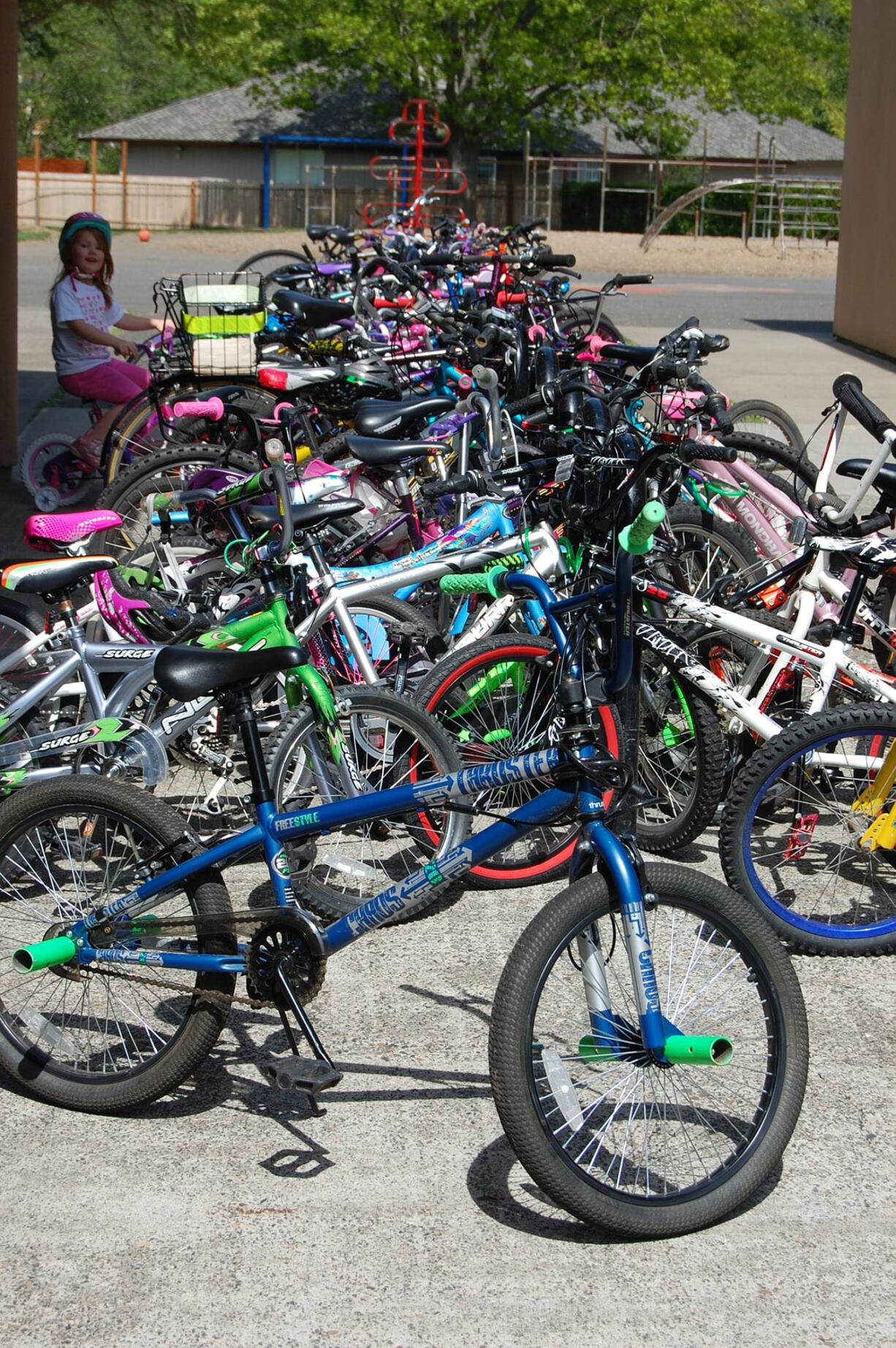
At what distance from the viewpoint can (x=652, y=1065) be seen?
3.24m

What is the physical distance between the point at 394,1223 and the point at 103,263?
7246 millimetres

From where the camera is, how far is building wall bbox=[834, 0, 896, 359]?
54.3 ft

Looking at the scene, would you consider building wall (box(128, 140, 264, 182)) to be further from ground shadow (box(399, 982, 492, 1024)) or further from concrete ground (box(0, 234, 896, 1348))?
concrete ground (box(0, 234, 896, 1348))

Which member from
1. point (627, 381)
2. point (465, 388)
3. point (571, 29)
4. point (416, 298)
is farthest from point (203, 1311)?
point (571, 29)

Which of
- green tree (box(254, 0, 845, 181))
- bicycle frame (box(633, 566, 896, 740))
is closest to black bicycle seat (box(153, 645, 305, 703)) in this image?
bicycle frame (box(633, 566, 896, 740))

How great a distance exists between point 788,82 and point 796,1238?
50.2 m

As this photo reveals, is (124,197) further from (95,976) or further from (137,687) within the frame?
(95,976)

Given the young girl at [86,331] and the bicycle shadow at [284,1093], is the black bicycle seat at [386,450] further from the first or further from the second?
the young girl at [86,331]

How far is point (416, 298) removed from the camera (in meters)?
10.6

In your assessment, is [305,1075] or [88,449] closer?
[305,1075]

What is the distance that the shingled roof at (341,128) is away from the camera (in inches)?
2057

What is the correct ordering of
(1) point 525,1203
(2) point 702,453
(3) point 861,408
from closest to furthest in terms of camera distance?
1. (1) point 525,1203
2. (2) point 702,453
3. (3) point 861,408

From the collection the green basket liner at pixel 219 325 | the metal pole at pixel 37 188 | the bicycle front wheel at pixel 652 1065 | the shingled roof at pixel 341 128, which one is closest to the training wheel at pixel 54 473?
the green basket liner at pixel 219 325

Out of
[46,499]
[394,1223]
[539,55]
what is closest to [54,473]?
[46,499]
